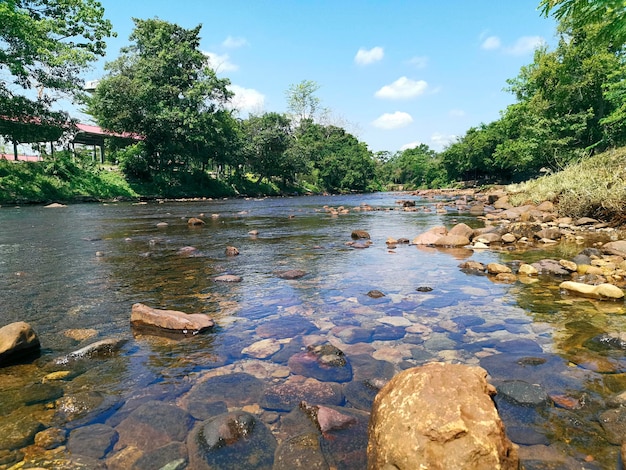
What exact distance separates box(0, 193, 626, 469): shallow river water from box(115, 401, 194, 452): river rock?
1 centimetres

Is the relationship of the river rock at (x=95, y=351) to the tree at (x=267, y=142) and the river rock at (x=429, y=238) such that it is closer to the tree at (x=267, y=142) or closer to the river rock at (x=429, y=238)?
the river rock at (x=429, y=238)

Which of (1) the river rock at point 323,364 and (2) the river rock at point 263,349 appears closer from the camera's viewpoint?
(1) the river rock at point 323,364

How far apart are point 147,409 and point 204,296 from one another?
10.0 feet

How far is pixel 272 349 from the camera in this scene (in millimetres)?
4035

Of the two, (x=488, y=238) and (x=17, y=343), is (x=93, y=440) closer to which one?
(x=17, y=343)

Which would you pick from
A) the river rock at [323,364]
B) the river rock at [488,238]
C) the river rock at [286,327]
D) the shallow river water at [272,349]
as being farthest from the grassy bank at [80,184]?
the river rock at [323,364]

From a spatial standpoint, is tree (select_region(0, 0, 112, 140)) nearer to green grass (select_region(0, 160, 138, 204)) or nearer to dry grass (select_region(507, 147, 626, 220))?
green grass (select_region(0, 160, 138, 204))

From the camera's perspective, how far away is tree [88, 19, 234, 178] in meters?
35.8

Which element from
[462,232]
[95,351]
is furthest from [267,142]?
[95,351]

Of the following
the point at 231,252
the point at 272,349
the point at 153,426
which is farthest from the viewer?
the point at 231,252

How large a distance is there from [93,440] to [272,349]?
5.85ft

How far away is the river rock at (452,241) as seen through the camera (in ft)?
34.1

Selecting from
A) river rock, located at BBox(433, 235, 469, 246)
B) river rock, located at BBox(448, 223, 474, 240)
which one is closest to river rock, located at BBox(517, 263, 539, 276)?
river rock, located at BBox(433, 235, 469, 246)

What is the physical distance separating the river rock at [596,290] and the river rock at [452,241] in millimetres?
4509
